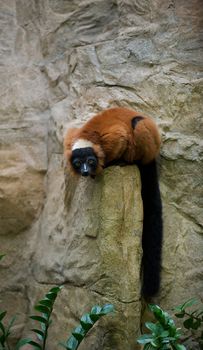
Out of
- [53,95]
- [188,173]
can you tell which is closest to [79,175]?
[188,173]

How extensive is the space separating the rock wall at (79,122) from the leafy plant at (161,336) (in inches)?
14.9

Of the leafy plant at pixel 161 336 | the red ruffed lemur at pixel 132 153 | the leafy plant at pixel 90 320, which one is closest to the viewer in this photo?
the leafy plant at pixel 161 336

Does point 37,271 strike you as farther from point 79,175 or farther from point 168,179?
point 168,179

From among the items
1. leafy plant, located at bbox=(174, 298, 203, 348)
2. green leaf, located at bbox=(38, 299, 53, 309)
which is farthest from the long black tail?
green leaf, located at bbox=(38, 299, 53, 309)

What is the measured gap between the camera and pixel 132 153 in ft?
15.6

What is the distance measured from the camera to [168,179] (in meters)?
5.02

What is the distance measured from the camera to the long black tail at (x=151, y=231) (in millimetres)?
4660

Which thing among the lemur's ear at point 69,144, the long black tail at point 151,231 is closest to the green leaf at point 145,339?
the long black tail at point 151,231

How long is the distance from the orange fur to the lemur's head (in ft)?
0.15

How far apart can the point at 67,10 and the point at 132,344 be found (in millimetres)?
3597

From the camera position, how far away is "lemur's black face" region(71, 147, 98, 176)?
4.63 meters

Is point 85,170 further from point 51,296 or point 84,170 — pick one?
point 51,296

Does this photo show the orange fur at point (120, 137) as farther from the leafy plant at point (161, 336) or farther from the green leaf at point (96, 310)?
the leafy plant at point (161, 336)

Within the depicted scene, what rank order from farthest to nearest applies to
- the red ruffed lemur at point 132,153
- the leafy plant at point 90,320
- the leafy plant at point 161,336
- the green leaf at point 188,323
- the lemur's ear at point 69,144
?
the lemur's ear at point 69,144 → the red ruffed lemur at point 132,153 → the green leaf at point 188,323 → the leafy plant at point 90,320 → the leafy plant at point 161,336
